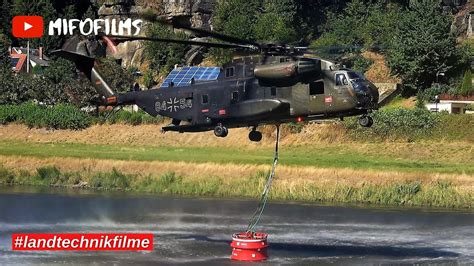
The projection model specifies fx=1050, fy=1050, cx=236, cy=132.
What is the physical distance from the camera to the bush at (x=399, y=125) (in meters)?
84.1

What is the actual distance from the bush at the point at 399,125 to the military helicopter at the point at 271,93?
42952mm

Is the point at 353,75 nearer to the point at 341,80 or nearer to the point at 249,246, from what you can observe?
the point at 341,80

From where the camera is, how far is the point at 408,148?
8112 cm

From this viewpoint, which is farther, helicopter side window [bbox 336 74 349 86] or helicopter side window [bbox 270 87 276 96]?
helicopter side window [bbox 270 87 276 96]

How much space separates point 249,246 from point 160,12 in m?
79.3

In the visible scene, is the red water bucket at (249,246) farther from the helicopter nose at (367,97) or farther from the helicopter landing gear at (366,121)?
the helicopter nose at (367,97)

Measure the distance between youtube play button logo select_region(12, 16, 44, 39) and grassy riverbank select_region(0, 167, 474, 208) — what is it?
68.8m

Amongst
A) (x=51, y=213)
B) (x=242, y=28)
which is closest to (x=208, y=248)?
(x=51, y=213)

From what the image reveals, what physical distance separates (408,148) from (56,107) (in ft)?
126

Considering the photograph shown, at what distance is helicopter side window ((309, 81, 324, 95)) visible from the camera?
41.3m

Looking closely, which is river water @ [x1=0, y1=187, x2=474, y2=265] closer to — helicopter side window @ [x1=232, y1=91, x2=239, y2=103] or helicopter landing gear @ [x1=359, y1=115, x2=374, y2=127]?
helicopter side window @ [x1=232, y1=91, x2=239, y2=103]

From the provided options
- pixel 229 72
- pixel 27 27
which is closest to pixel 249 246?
pixel 229 72

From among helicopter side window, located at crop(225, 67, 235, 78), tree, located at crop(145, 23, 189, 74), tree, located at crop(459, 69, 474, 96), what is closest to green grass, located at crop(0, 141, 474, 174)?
tree, located at crop(459, 69, 474, 96)

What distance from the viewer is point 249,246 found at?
4528 cm
